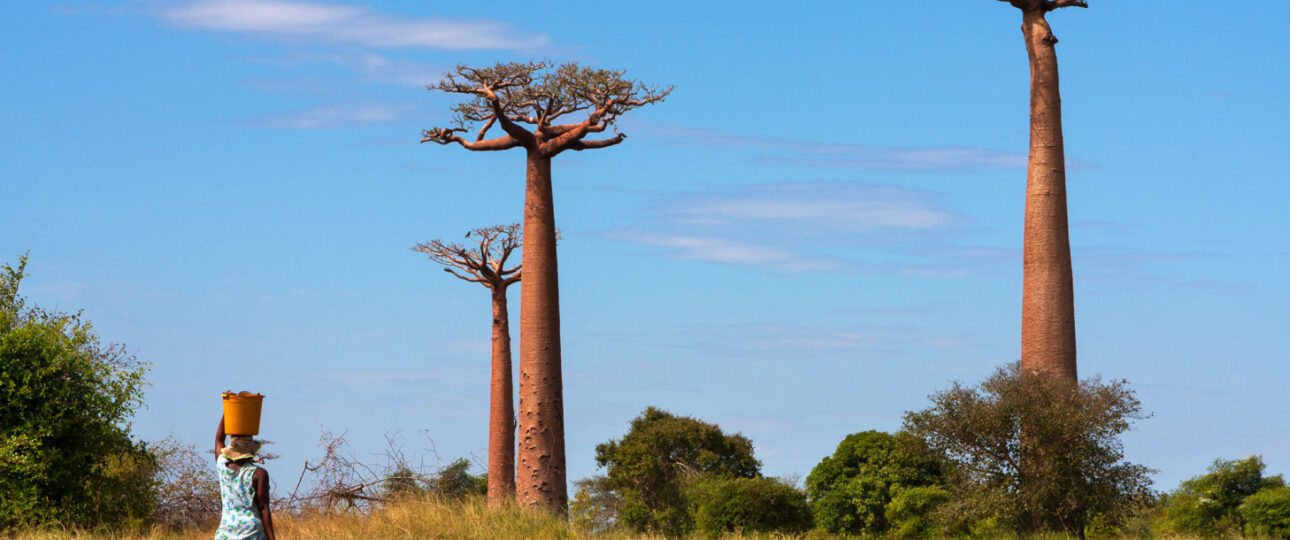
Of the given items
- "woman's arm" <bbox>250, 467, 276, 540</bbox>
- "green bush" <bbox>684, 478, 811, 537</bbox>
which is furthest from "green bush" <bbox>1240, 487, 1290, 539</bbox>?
"woman's arm" <bbox>250, 467, 276, 540</bbox>

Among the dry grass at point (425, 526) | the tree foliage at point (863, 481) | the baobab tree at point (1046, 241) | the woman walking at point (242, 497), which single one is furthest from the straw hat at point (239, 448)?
the tree foliage at point (863, 481)

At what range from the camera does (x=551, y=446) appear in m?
18.2

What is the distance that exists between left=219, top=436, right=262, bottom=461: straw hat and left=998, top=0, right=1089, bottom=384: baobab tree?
14006 millimetres

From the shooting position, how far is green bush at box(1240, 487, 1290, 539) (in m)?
21.1

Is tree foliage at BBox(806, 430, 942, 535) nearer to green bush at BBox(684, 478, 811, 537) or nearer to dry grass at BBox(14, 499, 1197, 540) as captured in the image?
green bush at BBox(684, 478, 811, 537)

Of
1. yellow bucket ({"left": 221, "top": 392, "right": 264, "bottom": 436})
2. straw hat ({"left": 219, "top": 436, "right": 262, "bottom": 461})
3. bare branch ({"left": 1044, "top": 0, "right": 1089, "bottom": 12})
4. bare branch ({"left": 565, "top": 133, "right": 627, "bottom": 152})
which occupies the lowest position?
straw hat ({"left": 219, "top": 436, "right": 262, "bottom": 461})

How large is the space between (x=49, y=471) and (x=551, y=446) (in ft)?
22.8

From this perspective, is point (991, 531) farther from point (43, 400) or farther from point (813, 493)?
point (43, 400)

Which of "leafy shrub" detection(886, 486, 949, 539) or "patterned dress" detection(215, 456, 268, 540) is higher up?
"patterned dress" detection(215, 456, 268, 540)

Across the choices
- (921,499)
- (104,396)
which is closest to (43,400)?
(104,396)

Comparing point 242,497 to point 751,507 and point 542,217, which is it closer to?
point 542,217

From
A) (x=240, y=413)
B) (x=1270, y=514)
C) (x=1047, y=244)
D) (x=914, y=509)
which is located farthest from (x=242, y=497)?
(x=1270, y=514)

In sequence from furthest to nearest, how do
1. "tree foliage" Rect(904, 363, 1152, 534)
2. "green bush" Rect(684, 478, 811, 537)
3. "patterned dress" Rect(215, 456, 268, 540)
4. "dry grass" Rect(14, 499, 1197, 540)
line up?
"green bush" Rect(684, 478, 811, 537), "tree foliage" Rect(904, 363, 1152, 534), "dry grass" Rect(14, 499, 1197, 540), "patterned dress" Rect(215, 456, 268, 540)

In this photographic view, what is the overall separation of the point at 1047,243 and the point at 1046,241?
0.04 m
